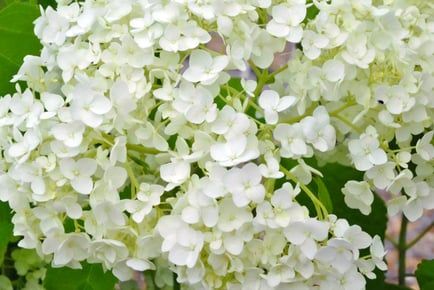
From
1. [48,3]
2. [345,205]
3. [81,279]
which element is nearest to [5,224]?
[81,279]

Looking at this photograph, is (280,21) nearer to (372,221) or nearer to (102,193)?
(102,193)

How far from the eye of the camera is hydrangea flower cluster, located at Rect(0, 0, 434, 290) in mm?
752

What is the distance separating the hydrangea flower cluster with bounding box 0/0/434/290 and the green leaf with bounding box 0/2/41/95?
12cm

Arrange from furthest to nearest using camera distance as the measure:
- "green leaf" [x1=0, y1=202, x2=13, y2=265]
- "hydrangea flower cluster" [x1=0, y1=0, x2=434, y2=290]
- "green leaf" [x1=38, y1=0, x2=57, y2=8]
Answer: "green leaf" [x1=38, y1=0, x2=57, y2=8] < "green leaf" [x1=0, y1=202, x2=13, y2=265] < "hydrangea flower cluster" [x1=0, y1=0, x2=434, y2=290]

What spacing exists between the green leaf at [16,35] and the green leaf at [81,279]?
201 mm

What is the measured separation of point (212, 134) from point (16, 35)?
1.01 ft

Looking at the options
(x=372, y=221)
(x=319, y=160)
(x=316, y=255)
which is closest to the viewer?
(x=316, y=255)

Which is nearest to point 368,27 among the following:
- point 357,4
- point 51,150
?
point 357,4

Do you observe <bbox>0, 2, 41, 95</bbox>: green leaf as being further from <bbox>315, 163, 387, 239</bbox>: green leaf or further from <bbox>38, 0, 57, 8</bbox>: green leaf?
<bbox>315, 163, 387, 239</bbox>: green leaf

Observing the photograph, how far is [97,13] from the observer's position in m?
0.82

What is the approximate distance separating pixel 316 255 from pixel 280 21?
0.65 feet

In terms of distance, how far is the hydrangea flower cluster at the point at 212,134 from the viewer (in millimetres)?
752

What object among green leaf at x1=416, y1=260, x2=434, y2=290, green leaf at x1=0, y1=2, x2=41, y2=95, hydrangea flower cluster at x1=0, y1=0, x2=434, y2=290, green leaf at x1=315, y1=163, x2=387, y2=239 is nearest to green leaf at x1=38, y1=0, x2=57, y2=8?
green leaf at x1=0, y1=2, x2=41, y2=95

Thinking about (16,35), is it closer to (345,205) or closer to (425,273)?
(345,205)
